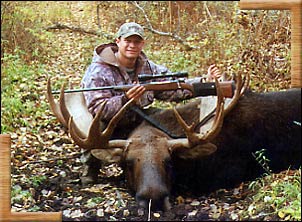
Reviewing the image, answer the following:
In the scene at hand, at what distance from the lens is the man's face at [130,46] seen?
4.07 m

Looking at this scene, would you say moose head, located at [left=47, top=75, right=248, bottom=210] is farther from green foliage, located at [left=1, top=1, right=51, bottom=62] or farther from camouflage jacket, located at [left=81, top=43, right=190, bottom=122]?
green foliage, located at [left=1, top=1, right=51, bottom=62]

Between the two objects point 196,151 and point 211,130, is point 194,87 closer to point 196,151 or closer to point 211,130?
point 211,130

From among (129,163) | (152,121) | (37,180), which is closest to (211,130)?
(152,121)

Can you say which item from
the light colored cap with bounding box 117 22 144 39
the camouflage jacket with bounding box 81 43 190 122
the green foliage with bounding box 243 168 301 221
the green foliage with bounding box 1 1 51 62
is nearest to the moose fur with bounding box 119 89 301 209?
the camouflage jacket with bounding box 81 43 190 122

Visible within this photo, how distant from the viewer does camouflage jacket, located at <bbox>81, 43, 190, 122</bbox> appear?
173 inches

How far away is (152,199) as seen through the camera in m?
4.39

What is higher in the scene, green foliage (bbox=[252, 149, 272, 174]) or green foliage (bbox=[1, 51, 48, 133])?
green foliage (bbox=[1, 51, 48, 133])

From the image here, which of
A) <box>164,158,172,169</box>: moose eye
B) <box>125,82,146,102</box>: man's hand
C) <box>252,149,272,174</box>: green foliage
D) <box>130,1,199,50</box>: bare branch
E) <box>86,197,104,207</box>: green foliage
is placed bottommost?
<box>86,197,104,207</box>: green foliage

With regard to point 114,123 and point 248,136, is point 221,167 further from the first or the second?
point 114,123

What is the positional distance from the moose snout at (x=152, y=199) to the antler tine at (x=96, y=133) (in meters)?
0.58

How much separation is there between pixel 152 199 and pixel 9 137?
8.23 feet

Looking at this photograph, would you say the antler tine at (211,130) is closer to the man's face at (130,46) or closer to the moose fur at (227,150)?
the moose fur at (227,150)

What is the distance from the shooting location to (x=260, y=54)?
436cm

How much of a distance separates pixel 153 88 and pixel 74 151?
866 millimetres
